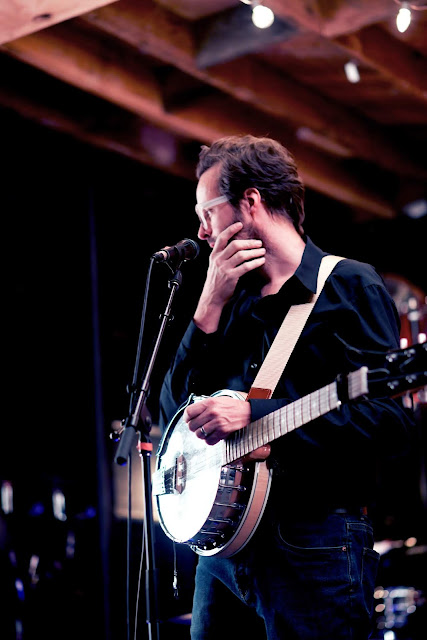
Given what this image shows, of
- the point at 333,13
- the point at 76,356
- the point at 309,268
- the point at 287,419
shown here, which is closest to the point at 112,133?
the point at 76,356

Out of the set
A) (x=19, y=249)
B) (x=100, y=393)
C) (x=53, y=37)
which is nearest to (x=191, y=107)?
(x=53, y=37)

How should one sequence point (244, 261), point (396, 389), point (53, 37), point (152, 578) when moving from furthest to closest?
point (53, 37) → point (244, 261) → point (152, 578) → point (396, 389)

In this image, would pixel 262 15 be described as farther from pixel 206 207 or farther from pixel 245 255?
pixel 245 255

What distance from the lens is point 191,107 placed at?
5.07m

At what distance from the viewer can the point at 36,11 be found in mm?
3332

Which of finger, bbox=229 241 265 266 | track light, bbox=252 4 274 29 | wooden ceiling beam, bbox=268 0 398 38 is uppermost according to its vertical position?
wooden ceiling beam, bbox=268 0 398 38

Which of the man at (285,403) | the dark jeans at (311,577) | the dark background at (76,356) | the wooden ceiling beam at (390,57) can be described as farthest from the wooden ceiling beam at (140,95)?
the dark jeans at (311,577)

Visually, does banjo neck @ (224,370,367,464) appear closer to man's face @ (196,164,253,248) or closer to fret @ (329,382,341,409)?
fret @ (329,382,341,409)

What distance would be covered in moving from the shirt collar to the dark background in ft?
8.00

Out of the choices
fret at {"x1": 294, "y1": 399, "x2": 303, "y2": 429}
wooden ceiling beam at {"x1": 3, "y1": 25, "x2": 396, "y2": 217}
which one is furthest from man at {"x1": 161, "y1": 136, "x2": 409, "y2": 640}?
wooden ceiling beam at {"x1": 3, "y1": 25, "x2": 396, "y2": 217}

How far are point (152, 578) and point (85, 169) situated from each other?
365cm

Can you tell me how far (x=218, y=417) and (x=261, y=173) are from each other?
95 centimetres

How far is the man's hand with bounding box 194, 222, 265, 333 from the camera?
2.48 meters

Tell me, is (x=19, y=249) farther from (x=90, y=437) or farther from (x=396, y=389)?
(x=396, y=389)
